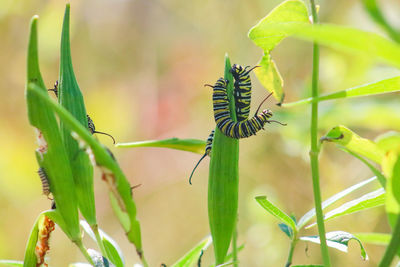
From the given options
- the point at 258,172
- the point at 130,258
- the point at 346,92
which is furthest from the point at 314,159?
the point at 130,258

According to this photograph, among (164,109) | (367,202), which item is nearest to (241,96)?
(367,202)

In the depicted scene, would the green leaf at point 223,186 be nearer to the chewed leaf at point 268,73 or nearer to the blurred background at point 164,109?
the chewed leaf at point 268,73

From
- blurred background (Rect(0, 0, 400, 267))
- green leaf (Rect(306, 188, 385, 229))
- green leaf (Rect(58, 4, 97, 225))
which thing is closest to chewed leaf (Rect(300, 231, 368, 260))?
green leaf (Rect(306, 188, 385, 229))

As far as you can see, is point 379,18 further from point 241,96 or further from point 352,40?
point 241,96

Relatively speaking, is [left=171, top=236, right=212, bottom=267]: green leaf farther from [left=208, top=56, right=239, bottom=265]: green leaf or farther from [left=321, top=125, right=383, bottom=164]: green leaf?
[left=321, top=125, right=383, bottom=164]: green leaf

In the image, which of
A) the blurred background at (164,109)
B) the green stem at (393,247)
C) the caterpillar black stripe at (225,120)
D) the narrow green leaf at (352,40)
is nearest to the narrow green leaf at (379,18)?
the narrow green leaf at (352,40)

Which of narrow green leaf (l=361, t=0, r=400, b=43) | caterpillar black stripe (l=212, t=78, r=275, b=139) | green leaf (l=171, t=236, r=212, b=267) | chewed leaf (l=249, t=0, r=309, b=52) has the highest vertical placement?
chewed leaf (l=249, t=0, r=309, b=52)
